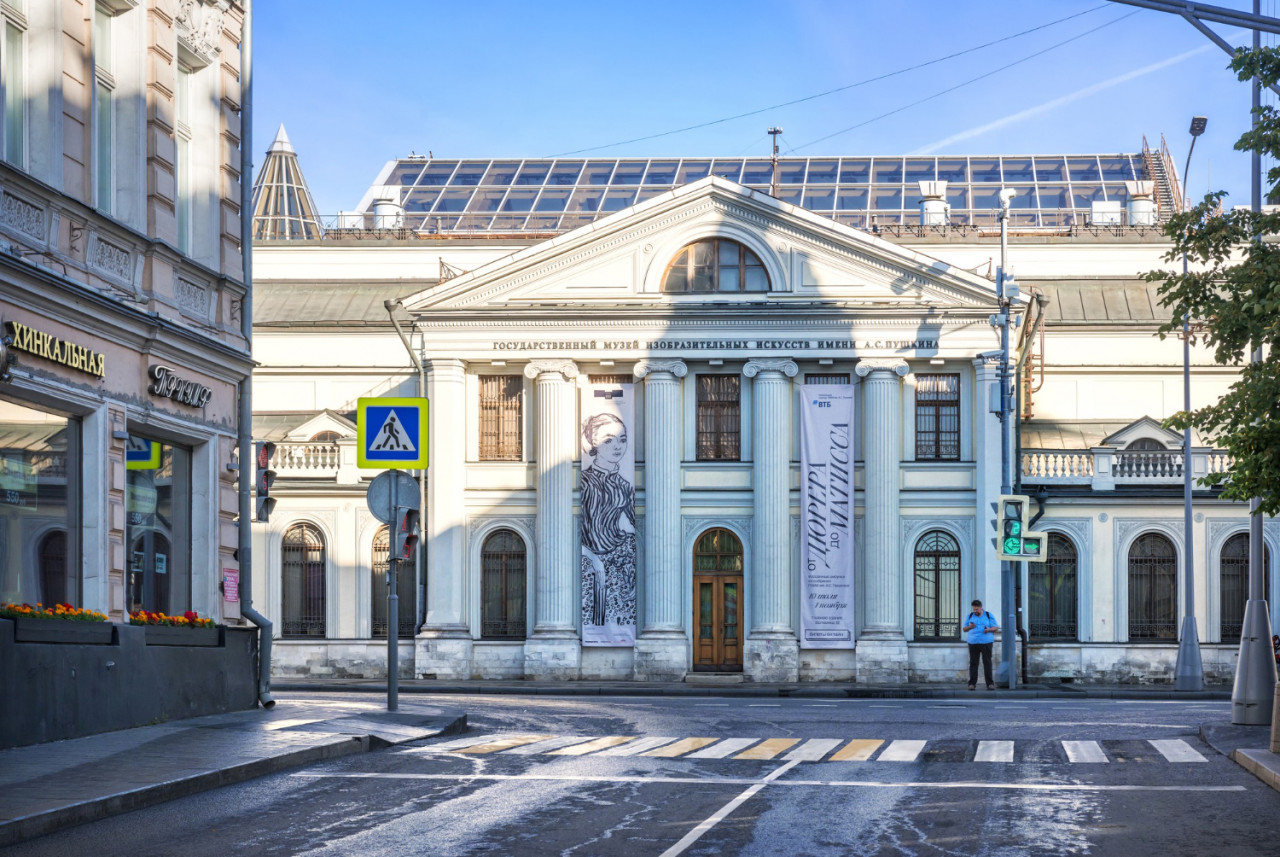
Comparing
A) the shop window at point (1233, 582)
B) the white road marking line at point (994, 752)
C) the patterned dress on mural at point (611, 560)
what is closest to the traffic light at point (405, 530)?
the white road marking line at point (994, 752)

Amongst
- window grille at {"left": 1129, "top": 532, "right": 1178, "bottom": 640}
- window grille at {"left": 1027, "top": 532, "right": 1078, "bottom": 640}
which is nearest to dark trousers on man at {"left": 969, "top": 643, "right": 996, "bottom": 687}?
window grille at {"left": 1027, "top": 532, "right": 1078, "bottom": 640}

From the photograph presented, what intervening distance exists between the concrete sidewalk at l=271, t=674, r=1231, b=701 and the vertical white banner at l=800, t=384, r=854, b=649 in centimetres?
148

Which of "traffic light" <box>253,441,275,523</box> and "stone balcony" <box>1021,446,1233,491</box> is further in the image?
"stone balcony" <box>1021,446,1233,491</box>

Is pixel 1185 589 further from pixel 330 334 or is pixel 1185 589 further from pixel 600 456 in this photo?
pixel 330 334

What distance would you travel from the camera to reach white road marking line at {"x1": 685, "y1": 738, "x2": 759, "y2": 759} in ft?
53.0

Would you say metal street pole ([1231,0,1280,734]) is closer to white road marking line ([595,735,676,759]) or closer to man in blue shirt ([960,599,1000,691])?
white road marking line ([595,735,676,759])

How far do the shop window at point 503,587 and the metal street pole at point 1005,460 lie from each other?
39.2 ft

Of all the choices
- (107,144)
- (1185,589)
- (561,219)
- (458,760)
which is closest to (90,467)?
(107,144)

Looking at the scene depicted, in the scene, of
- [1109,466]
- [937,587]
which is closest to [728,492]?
[937,587]

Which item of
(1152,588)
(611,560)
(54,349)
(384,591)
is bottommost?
(384,591)

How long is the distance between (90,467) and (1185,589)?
29.0 metres

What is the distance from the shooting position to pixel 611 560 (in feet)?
134

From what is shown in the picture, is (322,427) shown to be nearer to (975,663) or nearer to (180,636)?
(975,663)

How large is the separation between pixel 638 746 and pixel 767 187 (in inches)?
1715
